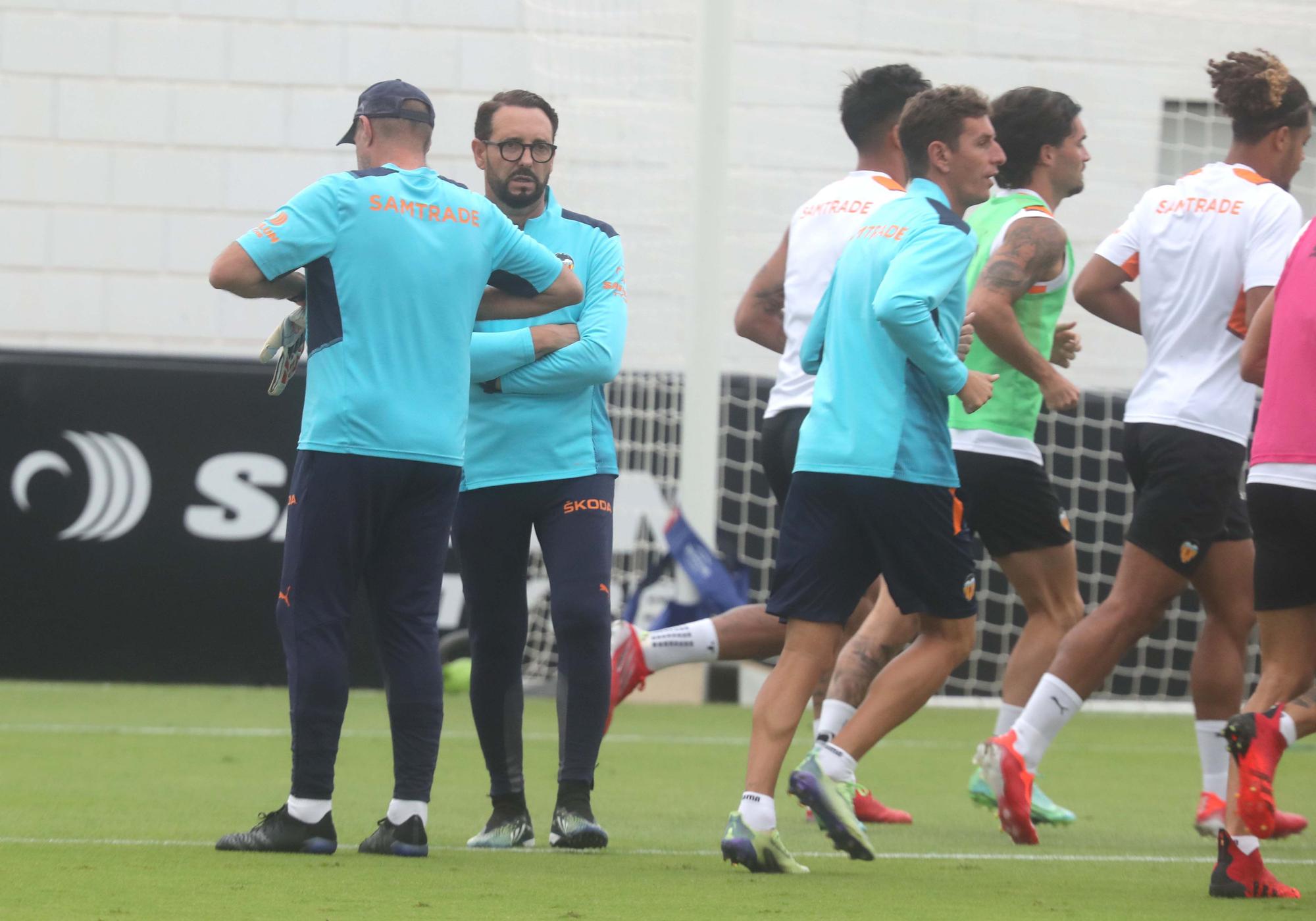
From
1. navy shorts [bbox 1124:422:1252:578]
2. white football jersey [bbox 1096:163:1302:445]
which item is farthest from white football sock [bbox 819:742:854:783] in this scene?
white football jersey [bbox 1096:163:1302:445]

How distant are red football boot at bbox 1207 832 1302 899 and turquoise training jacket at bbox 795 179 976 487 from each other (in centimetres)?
92

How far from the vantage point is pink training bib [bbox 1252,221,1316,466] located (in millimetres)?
3600

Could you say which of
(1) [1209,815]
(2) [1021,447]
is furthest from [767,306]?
(1) [1209,815]

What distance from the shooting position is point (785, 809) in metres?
5.35

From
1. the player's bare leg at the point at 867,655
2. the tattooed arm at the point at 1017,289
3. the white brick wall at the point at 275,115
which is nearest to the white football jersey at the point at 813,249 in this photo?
the tattooed arm at the point at 1017,289

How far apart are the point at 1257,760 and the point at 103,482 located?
19.7 ft

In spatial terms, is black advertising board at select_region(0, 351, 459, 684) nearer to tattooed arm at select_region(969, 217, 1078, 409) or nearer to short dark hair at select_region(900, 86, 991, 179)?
tattooed arm at select_region(969, 217, 1078, 409)

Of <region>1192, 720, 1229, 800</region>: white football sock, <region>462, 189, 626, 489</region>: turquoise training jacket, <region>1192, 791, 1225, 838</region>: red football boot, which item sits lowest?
<region>1192, 791, 1225, 838</region>: red football boot

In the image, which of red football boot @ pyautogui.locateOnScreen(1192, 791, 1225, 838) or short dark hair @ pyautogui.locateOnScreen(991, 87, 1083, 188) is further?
short dark hair @ pyautogui.locateOnScreen(991, 87, 1083, 188)

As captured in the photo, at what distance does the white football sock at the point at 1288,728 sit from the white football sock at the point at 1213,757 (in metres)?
1.44

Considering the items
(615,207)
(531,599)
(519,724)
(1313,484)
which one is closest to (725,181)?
(615,207)

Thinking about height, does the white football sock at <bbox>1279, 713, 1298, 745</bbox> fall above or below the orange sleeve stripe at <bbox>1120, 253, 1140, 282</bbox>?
below

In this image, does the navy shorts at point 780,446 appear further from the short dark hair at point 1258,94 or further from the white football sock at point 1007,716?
the short dark hair at point 1258,94

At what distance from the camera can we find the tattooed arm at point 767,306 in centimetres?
526
